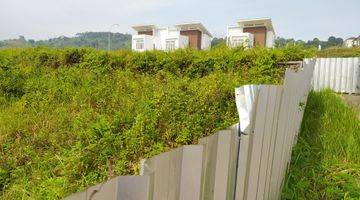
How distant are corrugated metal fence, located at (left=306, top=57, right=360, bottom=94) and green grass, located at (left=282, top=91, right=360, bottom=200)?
261 inches

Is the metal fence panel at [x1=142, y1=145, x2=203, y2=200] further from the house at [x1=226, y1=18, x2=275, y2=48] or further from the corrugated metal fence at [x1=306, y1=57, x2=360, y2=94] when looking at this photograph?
the house at [x1=226, y1=18, x2=275, y2=48]

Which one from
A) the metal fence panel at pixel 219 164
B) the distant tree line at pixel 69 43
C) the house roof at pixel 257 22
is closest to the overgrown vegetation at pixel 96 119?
the metal fence panel at pixel 219 164

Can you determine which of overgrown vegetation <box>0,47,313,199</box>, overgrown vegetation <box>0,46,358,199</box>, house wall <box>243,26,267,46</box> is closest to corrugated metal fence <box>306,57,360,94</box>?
overgrown vegetation <box>0,46,358,199</box>

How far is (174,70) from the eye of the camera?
34.2 ft

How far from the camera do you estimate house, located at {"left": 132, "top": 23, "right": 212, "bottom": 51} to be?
4671 cm

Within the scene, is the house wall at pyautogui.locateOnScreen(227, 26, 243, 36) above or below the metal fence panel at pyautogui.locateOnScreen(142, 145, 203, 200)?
above

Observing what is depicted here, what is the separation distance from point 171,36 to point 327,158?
1736 inches

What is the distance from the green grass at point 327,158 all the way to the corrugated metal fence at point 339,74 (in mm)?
6632

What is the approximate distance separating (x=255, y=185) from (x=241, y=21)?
147ft

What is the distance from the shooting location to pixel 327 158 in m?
4.49

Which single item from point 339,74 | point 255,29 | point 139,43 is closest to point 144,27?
point 139,43

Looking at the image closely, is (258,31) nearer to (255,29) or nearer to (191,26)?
(255,29)

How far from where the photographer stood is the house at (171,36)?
46706 millimetres

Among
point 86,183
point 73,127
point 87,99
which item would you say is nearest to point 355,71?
point 87,99
